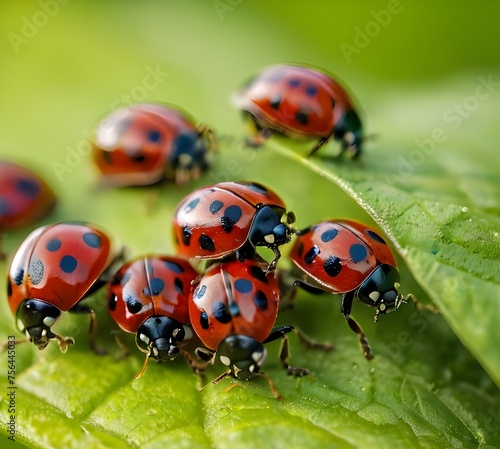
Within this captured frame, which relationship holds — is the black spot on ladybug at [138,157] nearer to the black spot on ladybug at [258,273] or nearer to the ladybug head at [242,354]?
the black spot on ladybug at [258,273]

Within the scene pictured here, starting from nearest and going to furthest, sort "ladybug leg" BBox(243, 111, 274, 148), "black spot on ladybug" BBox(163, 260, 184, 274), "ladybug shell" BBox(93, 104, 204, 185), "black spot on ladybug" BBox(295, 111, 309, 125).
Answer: "black spot on ladybug" BBox(163, 260, 184, 274)
"black spot on ladybug" BBox(295, 111, 309, 125)
"ladybug leg" BBox(243, 111, 274, 148)
"ladybug shell" BBox(93, 104, 204, 185)

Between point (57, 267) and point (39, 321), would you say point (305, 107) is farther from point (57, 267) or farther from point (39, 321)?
point (39, 321)

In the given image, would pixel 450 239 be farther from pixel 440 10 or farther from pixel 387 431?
pixel 440 10

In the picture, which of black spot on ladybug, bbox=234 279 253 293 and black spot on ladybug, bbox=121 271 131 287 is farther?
black spot on ladybug, bbox=121 271 131 287

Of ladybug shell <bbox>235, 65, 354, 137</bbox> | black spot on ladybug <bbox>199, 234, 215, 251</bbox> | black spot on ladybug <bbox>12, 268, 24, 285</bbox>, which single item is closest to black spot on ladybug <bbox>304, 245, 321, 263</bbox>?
black spot on ladybug <bbox>199, 234, 215, 251</bbox>

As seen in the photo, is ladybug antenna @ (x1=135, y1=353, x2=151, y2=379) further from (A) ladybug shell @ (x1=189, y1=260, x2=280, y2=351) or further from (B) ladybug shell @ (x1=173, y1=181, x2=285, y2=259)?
(B) ladybug shell @ (x1=173, y1=181, x2=285, y2=259)

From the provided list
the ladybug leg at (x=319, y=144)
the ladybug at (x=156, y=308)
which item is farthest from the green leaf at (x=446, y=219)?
the ladybug at (x=156, y=308)
